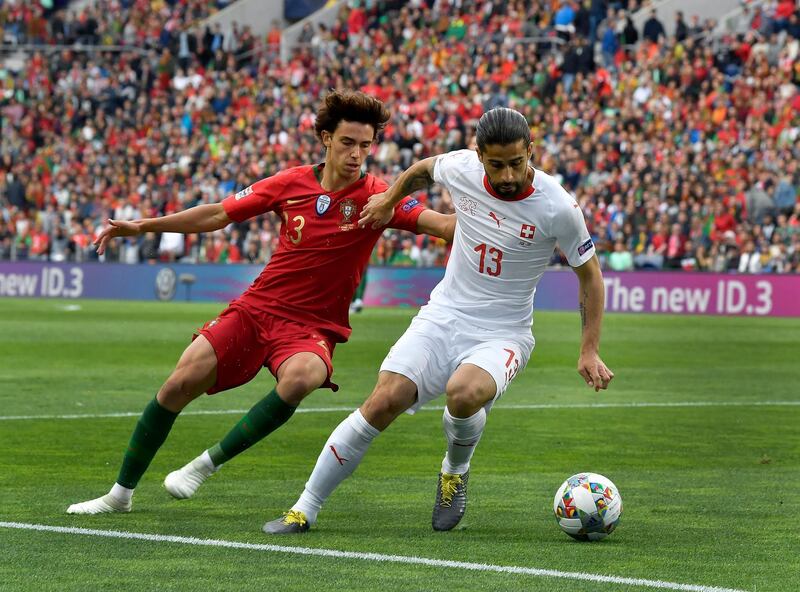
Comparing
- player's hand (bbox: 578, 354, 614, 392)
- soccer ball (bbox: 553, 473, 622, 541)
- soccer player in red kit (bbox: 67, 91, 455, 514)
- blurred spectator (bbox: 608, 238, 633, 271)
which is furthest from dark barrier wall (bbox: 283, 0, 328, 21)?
soccer ball (bbox: 553, 473, 622, 541)

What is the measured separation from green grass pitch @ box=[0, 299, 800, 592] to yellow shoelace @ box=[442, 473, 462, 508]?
0.17 meters

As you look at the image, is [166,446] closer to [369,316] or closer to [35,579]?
[35,579]

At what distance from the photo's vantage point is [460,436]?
24.1ft

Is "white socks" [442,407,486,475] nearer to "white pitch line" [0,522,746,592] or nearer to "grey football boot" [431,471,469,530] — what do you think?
"grey football boot" [431,471,469,530]

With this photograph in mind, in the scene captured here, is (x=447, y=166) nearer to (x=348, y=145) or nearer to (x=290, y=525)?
(x=348, y=145)

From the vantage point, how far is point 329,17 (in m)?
43.4

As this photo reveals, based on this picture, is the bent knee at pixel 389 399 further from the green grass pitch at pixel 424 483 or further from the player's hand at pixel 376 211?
the player's hand at pixel 376 211

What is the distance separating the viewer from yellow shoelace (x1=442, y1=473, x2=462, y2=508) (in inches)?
288

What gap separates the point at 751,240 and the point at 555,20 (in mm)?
10530

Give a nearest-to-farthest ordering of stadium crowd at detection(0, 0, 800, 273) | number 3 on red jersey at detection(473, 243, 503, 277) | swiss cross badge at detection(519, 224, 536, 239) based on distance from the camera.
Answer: swiss cross badge at detection(519, 224, 536, 239)
number 3 on red jersey at detection(473, 243, 503, 277)
stadium crowd at detection(0, 0, 800, 273)

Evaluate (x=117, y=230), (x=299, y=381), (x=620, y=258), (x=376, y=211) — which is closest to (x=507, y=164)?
(x=376, y=211)

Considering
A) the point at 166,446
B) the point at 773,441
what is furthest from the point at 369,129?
the point at 773,441

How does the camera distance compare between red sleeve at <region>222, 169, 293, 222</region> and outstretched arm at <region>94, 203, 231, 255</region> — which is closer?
outstretched arm at <region>94, 203, 231, 255</region>

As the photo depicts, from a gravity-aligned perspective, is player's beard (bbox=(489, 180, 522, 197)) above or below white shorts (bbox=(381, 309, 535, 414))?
above
